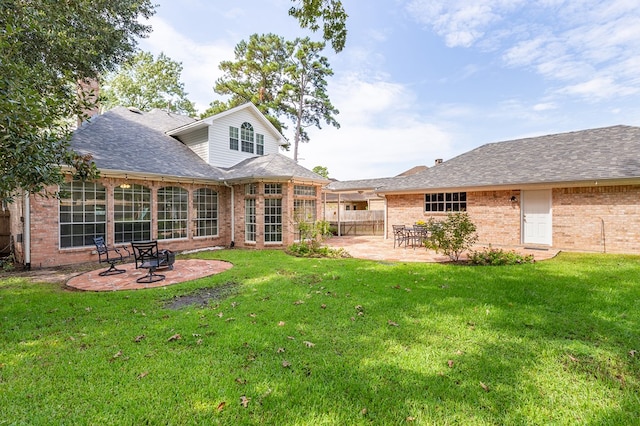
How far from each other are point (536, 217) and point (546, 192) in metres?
1.15

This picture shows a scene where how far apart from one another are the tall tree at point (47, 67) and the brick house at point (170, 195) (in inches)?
73.3

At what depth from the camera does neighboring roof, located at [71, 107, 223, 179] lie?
36.8ft

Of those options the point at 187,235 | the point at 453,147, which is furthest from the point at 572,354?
the point at 453,147

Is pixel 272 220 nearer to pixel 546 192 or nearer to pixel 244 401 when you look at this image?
pixel 244 401

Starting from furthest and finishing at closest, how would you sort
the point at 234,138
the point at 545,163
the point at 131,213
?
the point at 234,138 → the point at 545,163 → the point at 131,213

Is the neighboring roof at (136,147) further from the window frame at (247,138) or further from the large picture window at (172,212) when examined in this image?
the window frame at (247,138)

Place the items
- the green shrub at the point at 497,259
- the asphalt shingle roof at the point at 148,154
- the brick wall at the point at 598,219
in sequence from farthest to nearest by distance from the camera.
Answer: the asphalt shingle roof at the point at 148,154
the brick wall at the point at 598,219
the green shrub at the point at 497,259

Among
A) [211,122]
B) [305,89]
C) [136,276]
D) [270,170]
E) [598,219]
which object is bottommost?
[136,276]

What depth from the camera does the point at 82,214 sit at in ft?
33.3


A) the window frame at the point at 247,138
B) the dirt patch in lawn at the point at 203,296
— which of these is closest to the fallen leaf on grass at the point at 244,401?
the dirt patch in lawn at the point at 203,296

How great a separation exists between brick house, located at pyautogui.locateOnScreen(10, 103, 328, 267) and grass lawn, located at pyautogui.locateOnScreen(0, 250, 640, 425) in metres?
3.73

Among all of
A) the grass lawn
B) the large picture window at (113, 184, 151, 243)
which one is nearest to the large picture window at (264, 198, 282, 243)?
the large picture window at (113, 184, 151, 243)

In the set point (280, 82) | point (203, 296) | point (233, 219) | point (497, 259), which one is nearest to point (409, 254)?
point (497, 259)

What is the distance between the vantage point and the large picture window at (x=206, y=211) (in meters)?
13.3
